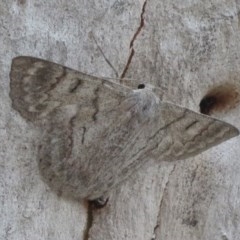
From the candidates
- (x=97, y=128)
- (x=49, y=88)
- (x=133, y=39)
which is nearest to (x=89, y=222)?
(x=97, y=128)

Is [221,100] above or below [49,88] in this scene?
above

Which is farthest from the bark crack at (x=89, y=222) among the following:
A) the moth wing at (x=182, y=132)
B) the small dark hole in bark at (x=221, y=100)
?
the small dark hole in bark at (x=221, y=100)

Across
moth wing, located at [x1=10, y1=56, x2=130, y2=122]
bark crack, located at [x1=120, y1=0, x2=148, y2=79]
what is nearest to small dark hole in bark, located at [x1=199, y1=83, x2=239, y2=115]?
bark crack, located at [x1=120, y1=0, x2=148, y2=79]

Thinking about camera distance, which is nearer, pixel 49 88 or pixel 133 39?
pixel 49 88

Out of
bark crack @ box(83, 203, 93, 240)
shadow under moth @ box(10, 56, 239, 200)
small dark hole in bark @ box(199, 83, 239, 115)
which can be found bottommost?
bark crack @ box(83, 203, 93, 240)

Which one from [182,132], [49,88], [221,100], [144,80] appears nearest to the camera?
[49,88]

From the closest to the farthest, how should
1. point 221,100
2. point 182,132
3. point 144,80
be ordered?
point 182,132 → point 144,80 → point 221,100

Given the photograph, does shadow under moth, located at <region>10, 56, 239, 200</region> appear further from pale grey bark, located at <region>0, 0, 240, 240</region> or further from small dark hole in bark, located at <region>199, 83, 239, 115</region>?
small dark hole in bark, located at <region>199, 83, 239, 115</region>

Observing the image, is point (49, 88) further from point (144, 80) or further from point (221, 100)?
point (221, 100)

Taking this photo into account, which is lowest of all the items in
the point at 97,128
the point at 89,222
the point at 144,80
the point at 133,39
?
the point at 89,222
